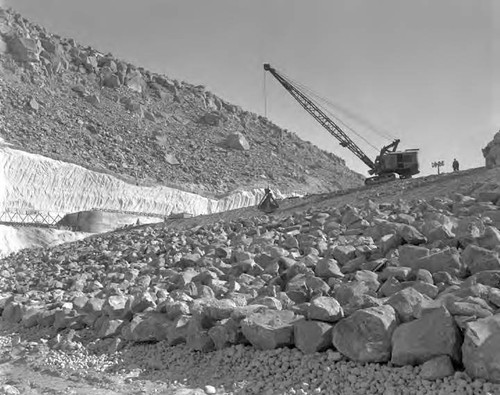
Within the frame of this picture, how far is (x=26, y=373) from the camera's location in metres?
5.77

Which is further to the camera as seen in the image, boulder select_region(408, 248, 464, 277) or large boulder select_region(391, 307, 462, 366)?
boulder select_region(408, 248, 464, 277)

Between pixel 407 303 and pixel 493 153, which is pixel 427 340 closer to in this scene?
pixel 407 303

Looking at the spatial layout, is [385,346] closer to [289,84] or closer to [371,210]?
[371,210]

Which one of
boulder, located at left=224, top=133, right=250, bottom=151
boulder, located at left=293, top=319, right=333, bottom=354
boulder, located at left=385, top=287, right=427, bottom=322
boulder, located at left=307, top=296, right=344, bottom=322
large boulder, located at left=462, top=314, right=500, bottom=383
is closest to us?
large boulder, located at left=462, top=314, right=500, bottom=383

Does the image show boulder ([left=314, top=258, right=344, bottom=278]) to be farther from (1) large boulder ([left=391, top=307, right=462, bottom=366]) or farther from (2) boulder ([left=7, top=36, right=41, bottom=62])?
(2) boulder ([left=7, top=36, right=41, bottom=62])

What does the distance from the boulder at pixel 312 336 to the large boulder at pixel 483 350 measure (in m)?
1.21

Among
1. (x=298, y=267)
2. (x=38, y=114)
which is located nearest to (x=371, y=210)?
(x=298, y=267)

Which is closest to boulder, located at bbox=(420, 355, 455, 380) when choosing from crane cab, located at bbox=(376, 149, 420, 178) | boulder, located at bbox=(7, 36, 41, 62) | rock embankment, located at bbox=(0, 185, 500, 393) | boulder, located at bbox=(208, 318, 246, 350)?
rock embankment, located at bbox=(0, 185, 500, 393)

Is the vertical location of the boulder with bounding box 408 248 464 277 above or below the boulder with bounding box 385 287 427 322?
above

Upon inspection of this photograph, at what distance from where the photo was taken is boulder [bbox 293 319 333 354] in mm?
4723

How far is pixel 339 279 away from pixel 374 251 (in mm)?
1320

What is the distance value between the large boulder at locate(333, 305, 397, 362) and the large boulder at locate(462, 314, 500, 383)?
2.12 ft

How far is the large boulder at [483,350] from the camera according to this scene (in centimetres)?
377

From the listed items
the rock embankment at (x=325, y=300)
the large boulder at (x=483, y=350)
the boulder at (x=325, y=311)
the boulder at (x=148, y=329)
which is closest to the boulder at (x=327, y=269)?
the rock embankment at (x=325, y=300)
